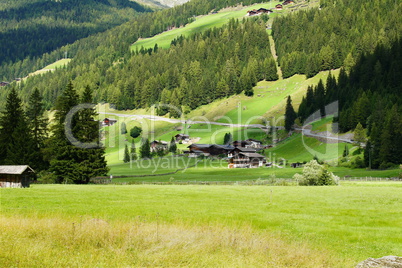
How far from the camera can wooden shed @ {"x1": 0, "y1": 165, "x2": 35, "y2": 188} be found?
49.7 meters

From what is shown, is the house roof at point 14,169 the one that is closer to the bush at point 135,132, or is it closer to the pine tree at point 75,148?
the pine tree at point 75,148

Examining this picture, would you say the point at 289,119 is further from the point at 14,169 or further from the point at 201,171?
the point at 14,169

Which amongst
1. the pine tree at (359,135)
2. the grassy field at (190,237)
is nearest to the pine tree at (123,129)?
the pine tree at (359,135)

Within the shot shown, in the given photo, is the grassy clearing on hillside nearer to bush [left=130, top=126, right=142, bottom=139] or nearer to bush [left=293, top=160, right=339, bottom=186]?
bush [left=293, top=160, right=339, bottom=186]

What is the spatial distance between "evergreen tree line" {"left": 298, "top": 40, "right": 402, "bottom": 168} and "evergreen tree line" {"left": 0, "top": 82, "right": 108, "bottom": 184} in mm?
73554

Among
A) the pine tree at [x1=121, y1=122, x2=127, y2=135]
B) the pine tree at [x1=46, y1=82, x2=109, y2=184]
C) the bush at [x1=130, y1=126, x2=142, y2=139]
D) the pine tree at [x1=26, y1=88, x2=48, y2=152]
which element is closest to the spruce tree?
the pine tree at [x1=26, y1=88, x2=48, y2=152]

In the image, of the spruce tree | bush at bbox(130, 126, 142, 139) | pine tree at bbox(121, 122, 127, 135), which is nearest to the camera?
the spruce tree

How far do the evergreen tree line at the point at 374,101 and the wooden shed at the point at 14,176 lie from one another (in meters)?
84.7

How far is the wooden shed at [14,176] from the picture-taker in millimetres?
49719

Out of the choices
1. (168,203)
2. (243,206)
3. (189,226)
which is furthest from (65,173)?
(189,226)

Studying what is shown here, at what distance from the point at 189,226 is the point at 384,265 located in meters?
11.0

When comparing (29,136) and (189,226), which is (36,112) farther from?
(189,226)

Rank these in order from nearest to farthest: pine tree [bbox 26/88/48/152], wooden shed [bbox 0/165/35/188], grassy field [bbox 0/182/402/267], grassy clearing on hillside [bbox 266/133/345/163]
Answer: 1. grassy field [bbox 0/182/402/267]
2. wooden shed [bbox 0/165/35/188]
3. pine tree [bbox 26/88/48/152]
4. grassy clearing on hillside [bbox 266/133/345/163]

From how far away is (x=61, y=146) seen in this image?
61.5 meters
